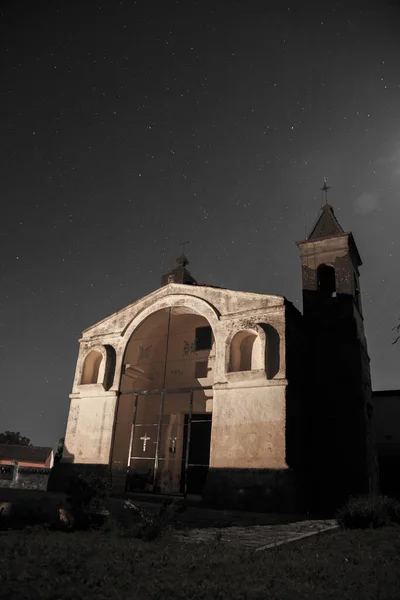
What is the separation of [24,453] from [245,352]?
1670 inches

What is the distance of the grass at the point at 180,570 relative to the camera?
409cm

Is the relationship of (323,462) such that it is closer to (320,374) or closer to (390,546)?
(320,374)

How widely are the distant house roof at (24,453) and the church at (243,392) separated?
1399 inches

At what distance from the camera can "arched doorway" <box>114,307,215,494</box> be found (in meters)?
17.5

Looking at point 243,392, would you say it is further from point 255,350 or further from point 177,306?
point 177,306

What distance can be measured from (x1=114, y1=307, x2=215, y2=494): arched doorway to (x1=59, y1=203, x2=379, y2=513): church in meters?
0.05

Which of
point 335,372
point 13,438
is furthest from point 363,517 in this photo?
point 13,438

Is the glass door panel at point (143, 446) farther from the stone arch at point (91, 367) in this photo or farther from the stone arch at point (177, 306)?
the stone arch at point (177, 306)

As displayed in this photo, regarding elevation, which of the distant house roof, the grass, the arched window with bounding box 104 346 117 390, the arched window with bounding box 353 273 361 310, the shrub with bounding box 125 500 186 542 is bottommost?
the grass

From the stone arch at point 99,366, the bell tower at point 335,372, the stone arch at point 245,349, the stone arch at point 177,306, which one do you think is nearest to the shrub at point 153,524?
the stone arch at point 245,349

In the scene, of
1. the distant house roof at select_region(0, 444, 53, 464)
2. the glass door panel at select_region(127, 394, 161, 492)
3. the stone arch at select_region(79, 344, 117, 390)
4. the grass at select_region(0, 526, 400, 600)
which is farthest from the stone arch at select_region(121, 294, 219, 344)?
the distant house roof at select_region(0, 444, 53, 464)

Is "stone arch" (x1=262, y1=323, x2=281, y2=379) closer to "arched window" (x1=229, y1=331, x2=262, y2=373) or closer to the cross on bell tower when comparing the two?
"arched window" (x1=229, y1=331, x2=262, y2=373)

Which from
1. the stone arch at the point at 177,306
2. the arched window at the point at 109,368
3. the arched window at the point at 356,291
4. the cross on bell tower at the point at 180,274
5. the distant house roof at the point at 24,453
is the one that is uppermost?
the cross on bell tower at the point at 180,274

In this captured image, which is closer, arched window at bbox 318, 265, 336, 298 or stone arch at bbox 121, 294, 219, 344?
stone arch at bbox 121, 294, 219, 344
